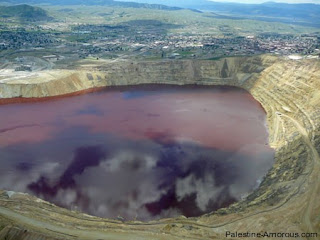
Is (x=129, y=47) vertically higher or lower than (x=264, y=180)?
higher

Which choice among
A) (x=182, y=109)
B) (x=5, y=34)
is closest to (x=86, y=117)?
(x=182, y=109)

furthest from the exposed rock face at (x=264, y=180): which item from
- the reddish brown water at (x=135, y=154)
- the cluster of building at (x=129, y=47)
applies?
the cluster of building at (x=129, y=47)

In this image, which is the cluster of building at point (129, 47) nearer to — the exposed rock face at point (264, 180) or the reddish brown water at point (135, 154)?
the exposed rock face at point (264, 180)

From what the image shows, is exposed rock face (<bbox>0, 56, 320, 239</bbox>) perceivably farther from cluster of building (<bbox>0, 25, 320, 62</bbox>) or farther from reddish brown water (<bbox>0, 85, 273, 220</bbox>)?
cluster of building (<bbox>0, 25, 320, 62</bbox>)

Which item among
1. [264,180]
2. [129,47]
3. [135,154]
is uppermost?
[129,47]

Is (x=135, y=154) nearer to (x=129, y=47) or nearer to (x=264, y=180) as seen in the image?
(x=264, y=180)

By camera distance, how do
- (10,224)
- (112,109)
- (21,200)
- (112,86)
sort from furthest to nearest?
(112,86) < (112,109) < (21,200) < (10,224)

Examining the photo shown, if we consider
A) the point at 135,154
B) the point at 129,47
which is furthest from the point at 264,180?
the point at 129,47

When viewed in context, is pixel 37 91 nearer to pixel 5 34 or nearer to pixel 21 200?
pixel 21 200
